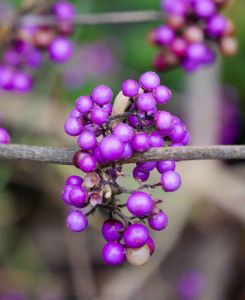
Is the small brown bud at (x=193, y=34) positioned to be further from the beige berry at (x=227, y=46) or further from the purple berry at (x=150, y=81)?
the purple berry at (x=150, y=81)

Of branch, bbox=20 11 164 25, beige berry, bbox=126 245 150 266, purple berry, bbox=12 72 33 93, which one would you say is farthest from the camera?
purple berry, bbox=12 72 33 93

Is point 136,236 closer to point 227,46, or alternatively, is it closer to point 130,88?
point 130,88

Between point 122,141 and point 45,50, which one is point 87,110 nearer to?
point 122,141

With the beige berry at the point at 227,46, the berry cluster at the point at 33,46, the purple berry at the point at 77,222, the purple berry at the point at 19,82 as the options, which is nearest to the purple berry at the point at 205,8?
the beige berry at the point at 227,46

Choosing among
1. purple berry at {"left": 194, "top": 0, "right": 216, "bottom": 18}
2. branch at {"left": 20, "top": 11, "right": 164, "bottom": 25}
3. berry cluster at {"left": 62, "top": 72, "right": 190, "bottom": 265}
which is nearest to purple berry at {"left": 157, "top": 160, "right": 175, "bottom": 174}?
berry cluster at {"left": 62, "top": 72, "right": 190, "bottom": 265}

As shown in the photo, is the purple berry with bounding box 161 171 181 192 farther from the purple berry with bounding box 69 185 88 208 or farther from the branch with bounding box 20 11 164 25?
the branch with bounding box 20 11 164 25

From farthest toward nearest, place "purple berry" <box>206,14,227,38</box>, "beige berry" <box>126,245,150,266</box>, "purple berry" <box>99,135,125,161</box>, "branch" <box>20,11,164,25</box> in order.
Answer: "purple berry" <box>206,14,227,38</box> → "branch" <box>20,11,164,25</box> → "beige berry" <box>126,245,150,266</box> → "purple berry" <box>99,135,125,161</box>

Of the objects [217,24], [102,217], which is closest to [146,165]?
[217,24]
